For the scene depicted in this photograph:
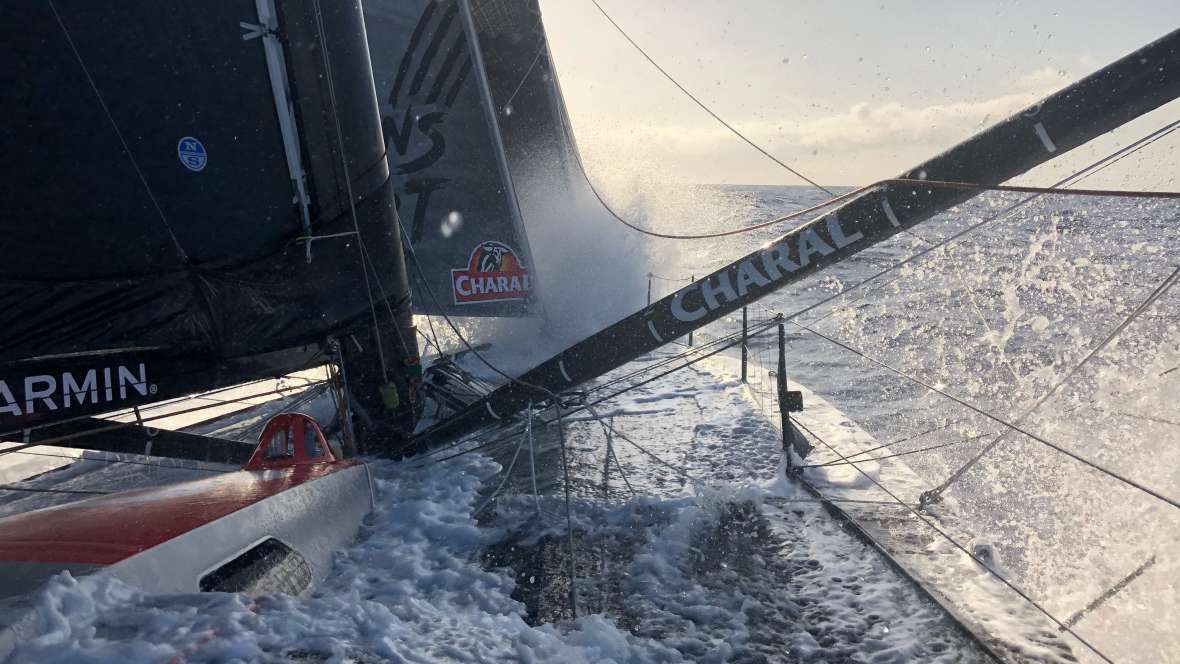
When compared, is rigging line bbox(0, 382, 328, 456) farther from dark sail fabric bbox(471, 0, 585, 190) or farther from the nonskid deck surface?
dark sail fabric bbox(471, 0, 585, 190)

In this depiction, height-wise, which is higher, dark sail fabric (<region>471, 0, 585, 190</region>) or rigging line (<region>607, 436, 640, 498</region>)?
dark sail fabric (<region>471, 0, 585, 190</region>)

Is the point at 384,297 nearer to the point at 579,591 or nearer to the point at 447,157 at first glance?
the point at 579,591

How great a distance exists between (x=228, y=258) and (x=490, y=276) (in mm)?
5340

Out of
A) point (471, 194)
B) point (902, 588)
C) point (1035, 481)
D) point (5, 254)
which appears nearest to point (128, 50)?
point (5, 254)

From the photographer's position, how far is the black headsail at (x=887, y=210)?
3.15m

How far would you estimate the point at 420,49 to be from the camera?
871cm

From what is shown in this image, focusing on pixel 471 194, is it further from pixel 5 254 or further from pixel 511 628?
pixel 511 628

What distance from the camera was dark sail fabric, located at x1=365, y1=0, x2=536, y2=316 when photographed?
862 centimetres

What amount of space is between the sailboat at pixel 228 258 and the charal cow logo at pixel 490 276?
152 inches

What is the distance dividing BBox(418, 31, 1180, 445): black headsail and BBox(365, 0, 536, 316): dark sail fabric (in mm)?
4381

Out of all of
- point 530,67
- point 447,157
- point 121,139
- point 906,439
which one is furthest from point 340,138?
point 530,67

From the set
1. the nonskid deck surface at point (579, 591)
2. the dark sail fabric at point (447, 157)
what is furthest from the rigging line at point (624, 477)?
the dark sail fabric at point (447, 157)

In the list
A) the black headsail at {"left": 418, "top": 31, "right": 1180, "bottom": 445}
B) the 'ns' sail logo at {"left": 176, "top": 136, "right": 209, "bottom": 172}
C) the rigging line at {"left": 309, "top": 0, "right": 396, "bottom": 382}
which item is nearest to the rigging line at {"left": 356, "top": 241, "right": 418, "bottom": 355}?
the rigging line at {"left": 309, "top": 0, "right": 396, "bottom": 382}

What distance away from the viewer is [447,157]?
895 centimetres
